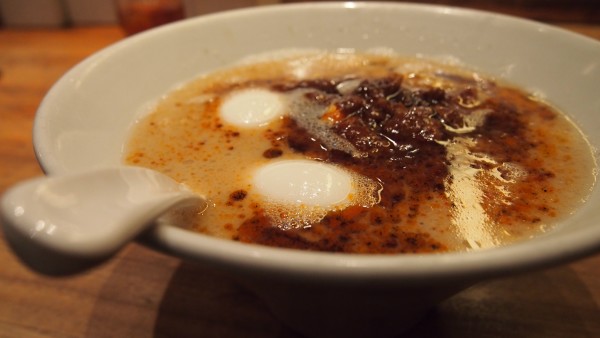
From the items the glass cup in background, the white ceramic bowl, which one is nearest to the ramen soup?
the white ceramic bowl

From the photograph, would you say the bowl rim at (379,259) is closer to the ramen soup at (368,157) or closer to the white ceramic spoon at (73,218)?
the white ceramic spoon at (73,218)

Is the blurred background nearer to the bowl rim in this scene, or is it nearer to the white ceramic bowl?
the white ceramic bowl

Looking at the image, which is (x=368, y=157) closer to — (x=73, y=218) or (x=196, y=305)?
(x=196, y=305)

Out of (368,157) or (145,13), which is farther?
(145,13)

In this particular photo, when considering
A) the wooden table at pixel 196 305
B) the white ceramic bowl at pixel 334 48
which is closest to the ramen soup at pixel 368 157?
the white ceramic bowl at pixel 334 48

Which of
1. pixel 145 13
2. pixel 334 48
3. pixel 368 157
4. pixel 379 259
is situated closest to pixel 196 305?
pixel 368 157
